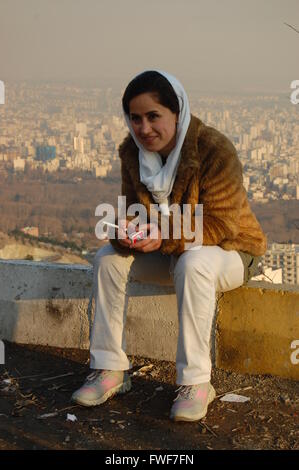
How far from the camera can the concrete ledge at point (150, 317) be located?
3.66 m

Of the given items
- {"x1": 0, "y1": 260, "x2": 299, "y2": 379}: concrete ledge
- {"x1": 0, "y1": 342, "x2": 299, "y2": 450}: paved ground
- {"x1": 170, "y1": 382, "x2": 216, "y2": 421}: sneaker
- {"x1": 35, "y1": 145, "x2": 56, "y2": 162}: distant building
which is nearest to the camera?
{"x1": 0, "y1": 342, "x2": 299, "y2": 450}: paved ground

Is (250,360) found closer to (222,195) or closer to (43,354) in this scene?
(222,195)

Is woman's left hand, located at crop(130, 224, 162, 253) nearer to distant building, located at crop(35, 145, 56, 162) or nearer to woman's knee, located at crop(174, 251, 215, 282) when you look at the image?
woman's knee, located at crop(174, 251, 215, 282)

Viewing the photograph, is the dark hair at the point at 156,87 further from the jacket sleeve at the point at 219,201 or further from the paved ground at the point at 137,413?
the paved ground at the point at 137,413

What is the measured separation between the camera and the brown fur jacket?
3348 millimetres

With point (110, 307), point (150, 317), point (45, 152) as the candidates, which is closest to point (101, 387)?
point (110, 307)

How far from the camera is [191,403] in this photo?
3164 mm

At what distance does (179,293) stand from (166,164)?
2.37 ft

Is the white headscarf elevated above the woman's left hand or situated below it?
above

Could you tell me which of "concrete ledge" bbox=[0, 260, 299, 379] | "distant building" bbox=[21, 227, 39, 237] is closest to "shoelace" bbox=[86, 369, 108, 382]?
"concrete ledge" bbox=[0, 260, 299, 379]

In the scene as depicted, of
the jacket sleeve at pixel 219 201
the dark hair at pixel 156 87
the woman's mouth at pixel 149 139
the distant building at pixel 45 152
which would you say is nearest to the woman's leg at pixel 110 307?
the jacket sleeve at pixel 219 201

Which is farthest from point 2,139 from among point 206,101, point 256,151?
point 256,151

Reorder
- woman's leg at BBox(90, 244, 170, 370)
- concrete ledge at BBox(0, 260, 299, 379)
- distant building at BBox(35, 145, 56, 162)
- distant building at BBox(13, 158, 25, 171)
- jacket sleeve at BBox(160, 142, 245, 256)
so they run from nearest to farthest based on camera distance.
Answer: jacket sleeve at BBox(160, 142, 245, 256)
woman's leg at BBox(90, 244, 170, 370)
concrete ledge at BBox(0, 260, 299, 379)
distant building at BBox(35, 145, 56, 162)
distant building at BBox(13, 158, 25, 171)

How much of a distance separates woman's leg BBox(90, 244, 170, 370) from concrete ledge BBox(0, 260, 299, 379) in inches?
18.0
